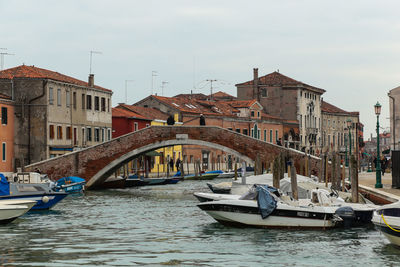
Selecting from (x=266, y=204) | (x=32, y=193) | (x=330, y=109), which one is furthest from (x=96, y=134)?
(x=330, y=109)

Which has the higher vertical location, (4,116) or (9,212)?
(4,116)

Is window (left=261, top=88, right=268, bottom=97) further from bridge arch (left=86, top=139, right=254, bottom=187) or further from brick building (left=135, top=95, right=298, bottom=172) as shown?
bridge arch (left=86, top=139, right=254, bottom=187)

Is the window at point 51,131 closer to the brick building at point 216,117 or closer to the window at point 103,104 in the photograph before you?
the window at point 103,104

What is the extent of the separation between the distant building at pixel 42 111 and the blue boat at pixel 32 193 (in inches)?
530

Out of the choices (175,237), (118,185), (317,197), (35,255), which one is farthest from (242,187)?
(118,185)

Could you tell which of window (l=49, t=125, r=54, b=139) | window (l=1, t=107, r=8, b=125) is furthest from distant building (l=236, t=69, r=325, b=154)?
window (l=1, t=107, r=8, b=125)

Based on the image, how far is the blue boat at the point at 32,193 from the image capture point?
781 inches

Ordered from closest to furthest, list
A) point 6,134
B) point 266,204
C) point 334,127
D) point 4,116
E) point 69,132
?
point 266,204, point 4,116, point 6,134, point 69,132, point 334,127

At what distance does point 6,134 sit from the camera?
34.6m

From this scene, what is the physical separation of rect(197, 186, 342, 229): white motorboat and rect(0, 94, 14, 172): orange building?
63.1 ft

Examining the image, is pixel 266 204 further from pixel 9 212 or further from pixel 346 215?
pixel 9 212

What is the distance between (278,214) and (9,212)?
5700 mm

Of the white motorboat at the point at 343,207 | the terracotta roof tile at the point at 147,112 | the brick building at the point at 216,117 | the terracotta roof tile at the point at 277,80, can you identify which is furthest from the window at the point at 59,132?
the terracotta roof tile at the point at 277,80

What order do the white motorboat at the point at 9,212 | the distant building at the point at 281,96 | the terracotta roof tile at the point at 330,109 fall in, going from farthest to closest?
the terracotta roof tile at the point at 330,109 → the distant building at the point at 281,96 → the white motorboat at the point at 9,212
